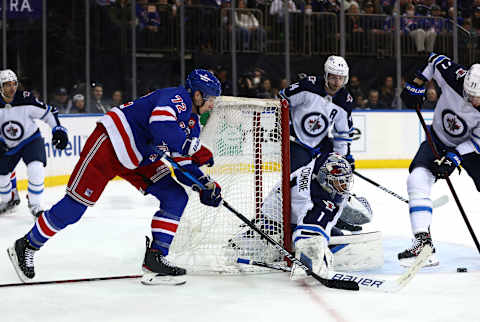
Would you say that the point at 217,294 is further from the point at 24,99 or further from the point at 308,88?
the point at 24,99

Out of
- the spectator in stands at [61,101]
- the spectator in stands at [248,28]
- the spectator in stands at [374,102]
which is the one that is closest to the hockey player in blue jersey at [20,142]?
the spectator in stands at [61,101]

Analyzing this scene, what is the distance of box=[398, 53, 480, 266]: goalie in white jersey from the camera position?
3.71m

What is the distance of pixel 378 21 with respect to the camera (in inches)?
397

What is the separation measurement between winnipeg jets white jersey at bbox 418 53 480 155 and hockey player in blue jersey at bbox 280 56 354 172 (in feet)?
1.62

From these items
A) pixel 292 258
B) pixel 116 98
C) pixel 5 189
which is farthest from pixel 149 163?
pixel 116 98

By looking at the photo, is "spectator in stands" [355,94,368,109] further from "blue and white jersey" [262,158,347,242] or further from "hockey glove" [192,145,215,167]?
"hockey glove" [192,145,215,167]

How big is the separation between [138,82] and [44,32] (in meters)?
Result: 1.20

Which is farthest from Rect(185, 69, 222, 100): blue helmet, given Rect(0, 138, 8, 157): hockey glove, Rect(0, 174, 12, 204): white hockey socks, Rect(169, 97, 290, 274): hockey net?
Rect(0, 174, 12, 204): white hockey socks

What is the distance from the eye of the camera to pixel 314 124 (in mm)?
4277

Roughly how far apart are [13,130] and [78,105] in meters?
2.71

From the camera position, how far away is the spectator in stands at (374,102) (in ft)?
30.9

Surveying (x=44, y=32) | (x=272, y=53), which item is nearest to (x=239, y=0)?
(x=272, y=53)

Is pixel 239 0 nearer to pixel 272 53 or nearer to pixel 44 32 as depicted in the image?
pixel 272 53

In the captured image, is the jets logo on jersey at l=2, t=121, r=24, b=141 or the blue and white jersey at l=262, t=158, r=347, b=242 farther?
the jets logo on jersey at l=2, t=121, r=24, b=141
